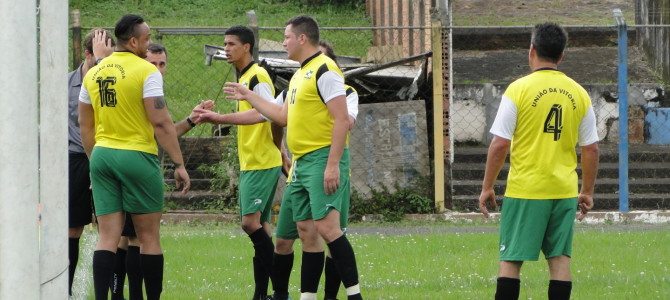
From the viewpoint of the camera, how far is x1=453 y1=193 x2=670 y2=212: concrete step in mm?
14333

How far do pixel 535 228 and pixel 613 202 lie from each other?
898 centimetres

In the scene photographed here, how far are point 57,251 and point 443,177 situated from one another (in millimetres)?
9884

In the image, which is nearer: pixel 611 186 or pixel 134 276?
pixel 134 276

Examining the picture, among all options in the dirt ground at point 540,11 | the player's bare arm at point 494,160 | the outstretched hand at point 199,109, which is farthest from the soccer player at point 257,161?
the dirt ground at point 540,11

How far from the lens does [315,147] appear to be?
6754mm

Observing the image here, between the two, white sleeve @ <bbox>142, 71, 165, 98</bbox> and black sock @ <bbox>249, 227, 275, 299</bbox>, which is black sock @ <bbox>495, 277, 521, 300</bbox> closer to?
black sock @ <bbox>249, 227, 275, 299</bbox>

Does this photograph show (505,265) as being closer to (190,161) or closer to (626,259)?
(626,259)

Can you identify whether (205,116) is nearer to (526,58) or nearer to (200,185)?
(200,185)

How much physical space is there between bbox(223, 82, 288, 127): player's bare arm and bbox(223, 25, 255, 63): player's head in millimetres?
891

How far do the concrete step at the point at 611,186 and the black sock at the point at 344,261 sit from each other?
8108mm

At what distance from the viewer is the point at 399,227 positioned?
13023 mm

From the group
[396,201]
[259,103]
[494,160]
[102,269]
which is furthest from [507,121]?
[396,201]

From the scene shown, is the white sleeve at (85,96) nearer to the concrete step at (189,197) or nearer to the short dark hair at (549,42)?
the short dark hair at (549,42)

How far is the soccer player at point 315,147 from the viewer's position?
6562 millimetres
